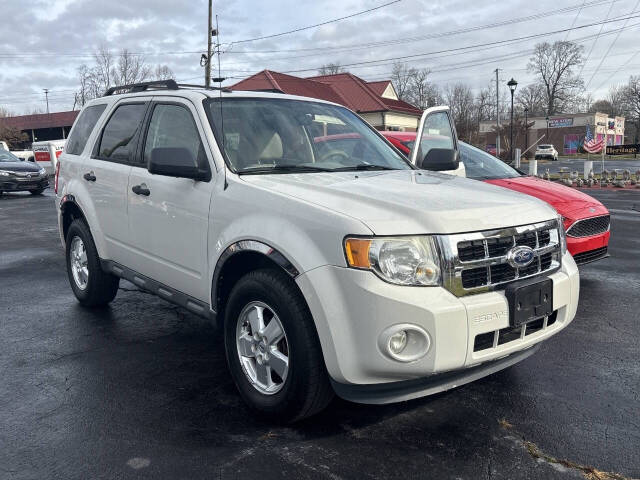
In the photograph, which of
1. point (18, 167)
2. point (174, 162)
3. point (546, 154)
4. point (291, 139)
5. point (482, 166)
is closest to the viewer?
point (174, 162)

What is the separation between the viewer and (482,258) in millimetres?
2906

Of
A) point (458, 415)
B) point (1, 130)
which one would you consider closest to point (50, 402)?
point (458, 415)

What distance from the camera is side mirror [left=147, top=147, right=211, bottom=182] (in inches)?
140

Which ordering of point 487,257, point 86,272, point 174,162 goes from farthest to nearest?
point 86,272, point 174,162, point 487,257

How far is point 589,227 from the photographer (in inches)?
243

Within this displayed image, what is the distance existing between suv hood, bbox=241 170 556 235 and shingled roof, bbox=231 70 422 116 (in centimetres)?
3483

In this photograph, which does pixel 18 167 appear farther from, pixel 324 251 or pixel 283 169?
pixel 324 251

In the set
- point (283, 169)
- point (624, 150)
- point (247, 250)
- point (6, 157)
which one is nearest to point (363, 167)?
point (283, 169)

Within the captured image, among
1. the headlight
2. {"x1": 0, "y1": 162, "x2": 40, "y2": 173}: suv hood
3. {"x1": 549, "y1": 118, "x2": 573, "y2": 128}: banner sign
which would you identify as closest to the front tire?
the headlight

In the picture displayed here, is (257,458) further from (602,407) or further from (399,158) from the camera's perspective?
(399,158)

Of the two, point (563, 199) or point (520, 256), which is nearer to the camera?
point (520, 256)

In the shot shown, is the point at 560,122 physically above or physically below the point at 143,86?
above

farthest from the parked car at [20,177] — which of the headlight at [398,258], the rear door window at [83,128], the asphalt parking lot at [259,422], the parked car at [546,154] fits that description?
the parked car at [546,154]

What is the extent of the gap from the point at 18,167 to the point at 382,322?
19247mm
